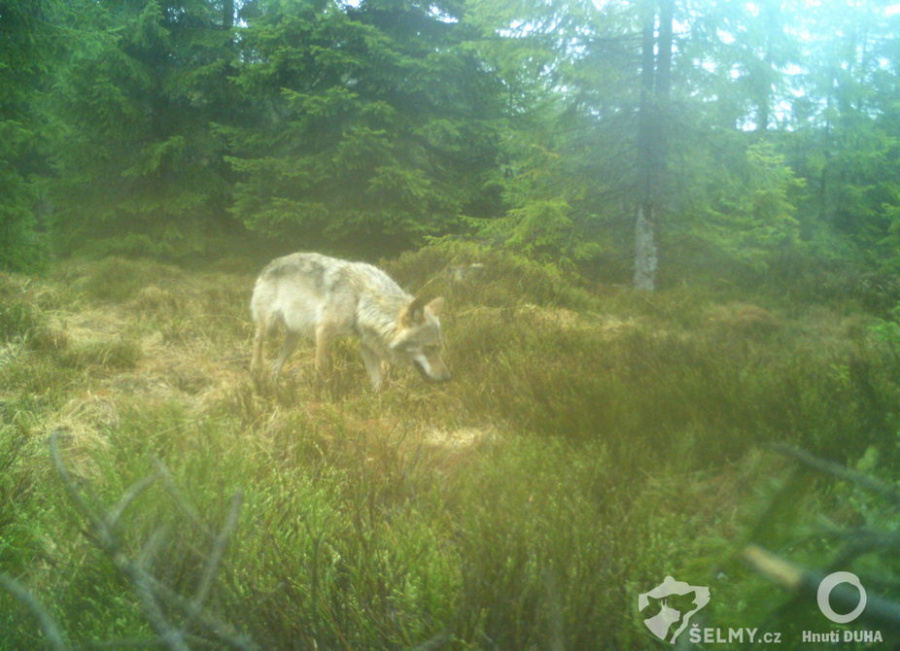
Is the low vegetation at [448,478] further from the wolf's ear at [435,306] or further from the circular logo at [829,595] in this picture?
the wolf's ear at [435,306]

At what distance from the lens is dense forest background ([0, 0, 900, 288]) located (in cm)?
881

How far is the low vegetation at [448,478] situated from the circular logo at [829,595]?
0.03m

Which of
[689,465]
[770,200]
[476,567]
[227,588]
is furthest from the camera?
[770,200]

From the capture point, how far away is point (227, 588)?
1.87m

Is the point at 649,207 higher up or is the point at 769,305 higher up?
the point at 649,207

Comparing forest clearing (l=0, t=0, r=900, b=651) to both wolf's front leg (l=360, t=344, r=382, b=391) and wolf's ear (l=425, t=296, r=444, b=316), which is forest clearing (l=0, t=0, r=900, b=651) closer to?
wolf's front leg (l=360, t=344, r=382, b=391)

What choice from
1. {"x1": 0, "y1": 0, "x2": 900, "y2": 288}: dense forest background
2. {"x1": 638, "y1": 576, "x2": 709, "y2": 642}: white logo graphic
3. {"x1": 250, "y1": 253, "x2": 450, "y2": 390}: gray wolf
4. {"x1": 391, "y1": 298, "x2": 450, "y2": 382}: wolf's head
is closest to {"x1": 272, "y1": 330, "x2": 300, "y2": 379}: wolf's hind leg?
{"x1": 250, "y1": 253, "x2": 450, "y2": 390}: gray wolf

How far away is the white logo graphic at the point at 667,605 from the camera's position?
4.66 feet

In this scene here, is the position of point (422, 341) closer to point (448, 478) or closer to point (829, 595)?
point (448, 478)

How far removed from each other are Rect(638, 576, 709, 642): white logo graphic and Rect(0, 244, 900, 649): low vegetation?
7 centimetres

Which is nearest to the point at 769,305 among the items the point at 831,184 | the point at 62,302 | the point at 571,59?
the point at 831,184

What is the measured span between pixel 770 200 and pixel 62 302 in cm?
1128

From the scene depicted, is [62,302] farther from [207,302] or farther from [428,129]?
[428,129]

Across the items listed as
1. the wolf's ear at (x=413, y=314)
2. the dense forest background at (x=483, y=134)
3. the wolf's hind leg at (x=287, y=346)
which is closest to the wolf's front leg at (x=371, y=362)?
the wolf's ear at (x=413, y=314)
